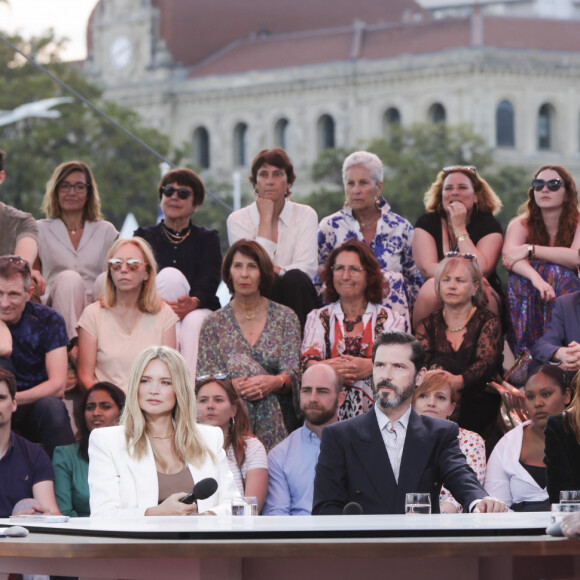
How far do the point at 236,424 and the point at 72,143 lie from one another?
54499mm

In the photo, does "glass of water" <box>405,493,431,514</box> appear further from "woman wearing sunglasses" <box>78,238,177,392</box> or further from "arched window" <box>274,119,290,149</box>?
"arched window" <box>274,119,290,149</box>

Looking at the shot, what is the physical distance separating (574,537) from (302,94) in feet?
259

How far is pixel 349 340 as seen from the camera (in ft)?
29.2

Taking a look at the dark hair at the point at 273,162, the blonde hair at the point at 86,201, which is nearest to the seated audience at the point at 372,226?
the dark hair at the point at 273,162

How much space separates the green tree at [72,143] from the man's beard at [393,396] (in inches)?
2060

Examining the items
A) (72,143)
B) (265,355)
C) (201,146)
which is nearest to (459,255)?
(265,355)

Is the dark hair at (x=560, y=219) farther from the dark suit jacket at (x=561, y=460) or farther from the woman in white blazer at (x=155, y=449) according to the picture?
the woman in white blazer at (x=155, y=449)

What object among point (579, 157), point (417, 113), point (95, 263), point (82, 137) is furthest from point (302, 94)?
point (95, 263)

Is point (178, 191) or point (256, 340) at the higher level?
point (178, 191)

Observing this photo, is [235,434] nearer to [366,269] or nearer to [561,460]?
[366,269]

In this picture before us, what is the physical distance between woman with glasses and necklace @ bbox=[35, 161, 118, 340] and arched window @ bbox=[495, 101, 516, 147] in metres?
69.7

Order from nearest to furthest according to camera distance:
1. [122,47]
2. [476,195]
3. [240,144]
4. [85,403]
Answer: [85,403], [476,195], [240,144], [122,47]

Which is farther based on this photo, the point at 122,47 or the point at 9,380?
the point at 122,47

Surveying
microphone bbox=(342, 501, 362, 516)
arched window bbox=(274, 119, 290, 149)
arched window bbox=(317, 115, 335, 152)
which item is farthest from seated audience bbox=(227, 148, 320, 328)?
arched window bbox=(274, 119, 290, 149)
